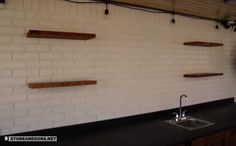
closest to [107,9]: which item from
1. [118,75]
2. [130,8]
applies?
[130,8]

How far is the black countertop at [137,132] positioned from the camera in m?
2.08

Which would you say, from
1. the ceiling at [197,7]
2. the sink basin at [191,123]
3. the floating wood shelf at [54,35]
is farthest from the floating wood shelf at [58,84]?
the sink basin at [191,123]

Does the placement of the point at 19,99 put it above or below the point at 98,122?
above

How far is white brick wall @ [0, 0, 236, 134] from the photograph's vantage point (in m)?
1.99

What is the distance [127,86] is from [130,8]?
2.76 feet

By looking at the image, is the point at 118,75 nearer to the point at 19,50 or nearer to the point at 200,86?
the point at 19,50

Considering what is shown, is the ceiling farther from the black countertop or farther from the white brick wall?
the black countertop

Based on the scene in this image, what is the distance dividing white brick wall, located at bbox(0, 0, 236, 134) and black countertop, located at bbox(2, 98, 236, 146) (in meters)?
0.09

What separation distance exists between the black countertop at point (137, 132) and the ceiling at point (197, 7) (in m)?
1.27

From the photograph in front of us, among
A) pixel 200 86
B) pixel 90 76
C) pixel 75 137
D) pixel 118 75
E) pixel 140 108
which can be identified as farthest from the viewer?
pixel 200 86

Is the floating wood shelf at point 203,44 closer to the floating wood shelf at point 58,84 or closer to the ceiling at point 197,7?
the ceiling at point 197,7

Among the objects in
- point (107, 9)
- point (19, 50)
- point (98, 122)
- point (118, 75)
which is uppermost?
point (107, 9)

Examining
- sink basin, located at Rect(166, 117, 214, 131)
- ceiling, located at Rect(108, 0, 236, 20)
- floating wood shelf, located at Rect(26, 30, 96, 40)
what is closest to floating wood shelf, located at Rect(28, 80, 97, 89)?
floating wood shelf, located at Rect(26, 30, 96, 40)

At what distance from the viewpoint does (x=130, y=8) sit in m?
2.61
